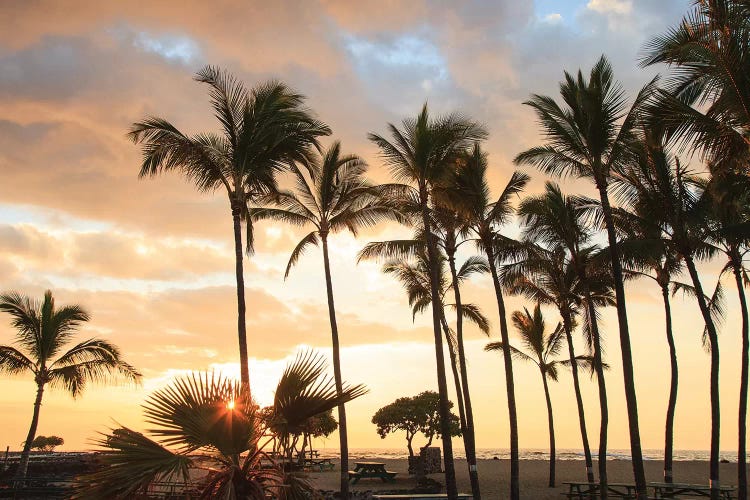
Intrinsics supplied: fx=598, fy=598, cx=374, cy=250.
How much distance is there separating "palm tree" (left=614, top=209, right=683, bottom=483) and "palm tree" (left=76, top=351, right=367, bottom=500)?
13409mm

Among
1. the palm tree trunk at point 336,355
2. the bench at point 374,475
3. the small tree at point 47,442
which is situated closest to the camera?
the palm tree trunk at point 336,355

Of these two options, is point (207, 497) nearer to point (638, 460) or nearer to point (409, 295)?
point (638, 460)

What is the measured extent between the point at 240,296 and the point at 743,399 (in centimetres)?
1527

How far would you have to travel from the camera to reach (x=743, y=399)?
18109 millimetres

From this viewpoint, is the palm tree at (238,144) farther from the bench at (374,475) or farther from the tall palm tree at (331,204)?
the bench at (374,475)

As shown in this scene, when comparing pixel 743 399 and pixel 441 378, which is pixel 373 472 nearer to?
pixel 441 378

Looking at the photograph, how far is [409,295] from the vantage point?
1112 inches

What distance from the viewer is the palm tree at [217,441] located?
21.0 ft

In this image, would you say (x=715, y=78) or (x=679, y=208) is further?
(x=679, y=208)

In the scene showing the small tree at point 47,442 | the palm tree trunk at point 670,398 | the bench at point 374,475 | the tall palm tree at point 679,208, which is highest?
the tall palm tree at point 679,208

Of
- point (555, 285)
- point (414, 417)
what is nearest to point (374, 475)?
point (414, 417)

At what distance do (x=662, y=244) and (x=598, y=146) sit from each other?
4018mm

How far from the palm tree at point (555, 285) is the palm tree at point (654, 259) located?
8.07ft

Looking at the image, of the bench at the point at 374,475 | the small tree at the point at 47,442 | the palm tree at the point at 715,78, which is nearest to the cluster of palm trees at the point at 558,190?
the palm tree at the point at 715,78
